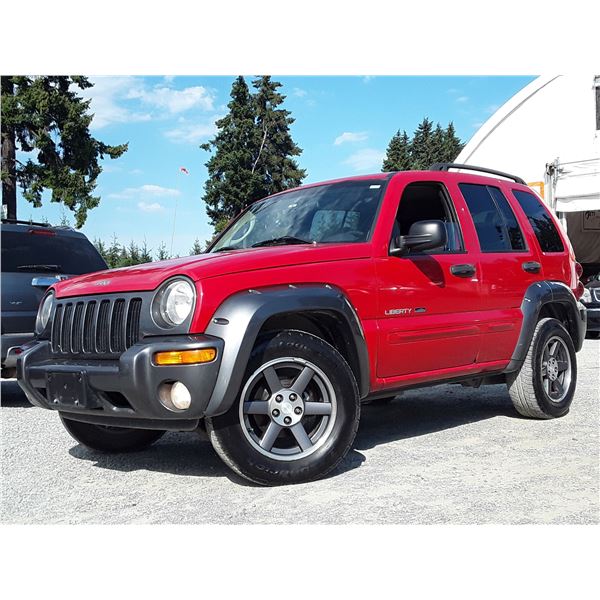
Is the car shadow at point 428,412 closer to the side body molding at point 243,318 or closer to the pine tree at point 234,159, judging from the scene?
the side body molding at point 243,318

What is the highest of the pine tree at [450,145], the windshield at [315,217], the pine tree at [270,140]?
the pine tree at [450,145]

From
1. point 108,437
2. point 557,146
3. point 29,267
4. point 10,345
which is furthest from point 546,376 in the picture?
point 557,146

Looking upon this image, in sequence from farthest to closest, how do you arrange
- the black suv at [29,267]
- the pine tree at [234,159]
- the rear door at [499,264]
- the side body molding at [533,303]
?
the pine tree at [234,159], the black suv at [29,267], the side body molding at [533,303], the rear door at [499,264]

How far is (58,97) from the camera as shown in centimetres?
1736

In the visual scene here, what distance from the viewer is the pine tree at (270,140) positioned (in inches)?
1399

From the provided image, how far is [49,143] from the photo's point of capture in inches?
703

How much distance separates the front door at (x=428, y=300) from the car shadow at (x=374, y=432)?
703 mm

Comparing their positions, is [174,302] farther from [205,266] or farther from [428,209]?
[428,209]

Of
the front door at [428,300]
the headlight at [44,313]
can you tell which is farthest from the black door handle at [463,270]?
the headlight at [44,313]

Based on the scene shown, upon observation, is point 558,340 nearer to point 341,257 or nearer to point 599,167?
point 341,257

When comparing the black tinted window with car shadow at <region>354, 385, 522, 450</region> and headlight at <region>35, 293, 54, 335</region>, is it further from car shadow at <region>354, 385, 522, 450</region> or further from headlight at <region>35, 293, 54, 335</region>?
car shadow at <region>354, 385, 522, 450</region>

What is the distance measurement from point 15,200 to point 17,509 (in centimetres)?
1597

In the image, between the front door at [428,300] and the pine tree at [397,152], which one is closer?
the front door at [428,300]

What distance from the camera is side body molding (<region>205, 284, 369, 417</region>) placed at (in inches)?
144
